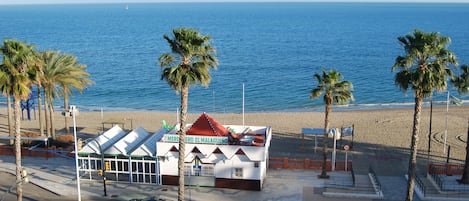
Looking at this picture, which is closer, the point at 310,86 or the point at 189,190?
the point at 189,190

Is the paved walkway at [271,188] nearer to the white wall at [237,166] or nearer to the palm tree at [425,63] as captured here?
the white wall at [237,166]

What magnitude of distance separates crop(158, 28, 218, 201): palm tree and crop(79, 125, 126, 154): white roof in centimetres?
1185

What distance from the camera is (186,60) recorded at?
1014 inches

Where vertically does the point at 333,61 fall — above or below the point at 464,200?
above

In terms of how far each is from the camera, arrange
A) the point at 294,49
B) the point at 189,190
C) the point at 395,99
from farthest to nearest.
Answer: the point at 294,49 < the point at 395,99 < the point at 189,190

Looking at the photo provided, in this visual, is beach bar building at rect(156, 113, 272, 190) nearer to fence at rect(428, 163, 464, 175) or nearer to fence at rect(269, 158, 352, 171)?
fence at rect(269, 158, 352, 171)

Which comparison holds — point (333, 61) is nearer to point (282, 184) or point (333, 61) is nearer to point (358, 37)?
point (358, 37)

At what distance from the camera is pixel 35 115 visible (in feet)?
201

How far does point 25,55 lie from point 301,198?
18679mm

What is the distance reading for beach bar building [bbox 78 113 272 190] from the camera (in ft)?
107

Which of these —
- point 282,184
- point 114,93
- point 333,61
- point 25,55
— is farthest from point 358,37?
point 25,55

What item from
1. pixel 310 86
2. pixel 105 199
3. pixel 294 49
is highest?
pixel 294 49

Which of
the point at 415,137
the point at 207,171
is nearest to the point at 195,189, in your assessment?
the point at 207,171

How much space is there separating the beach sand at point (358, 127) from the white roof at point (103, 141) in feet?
28.2
